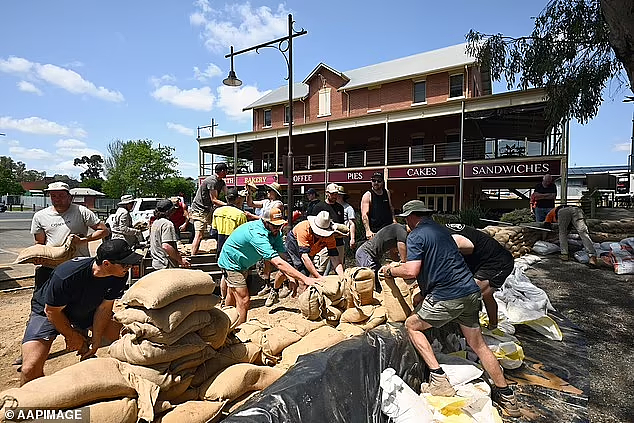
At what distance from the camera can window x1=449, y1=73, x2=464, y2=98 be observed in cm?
2069

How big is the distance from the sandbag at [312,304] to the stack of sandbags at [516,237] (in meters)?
6.52

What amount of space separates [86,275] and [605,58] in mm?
11132

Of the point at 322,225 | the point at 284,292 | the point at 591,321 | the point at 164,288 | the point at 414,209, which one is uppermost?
the point at 414,209

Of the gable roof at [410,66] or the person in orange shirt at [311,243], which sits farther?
the gable roof at [410,66]

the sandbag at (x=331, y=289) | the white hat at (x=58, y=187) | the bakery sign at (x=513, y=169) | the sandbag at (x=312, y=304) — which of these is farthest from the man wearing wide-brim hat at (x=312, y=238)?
the bakery sign at (x=513, y=169)

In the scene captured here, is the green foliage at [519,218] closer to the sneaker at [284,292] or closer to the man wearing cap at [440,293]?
the sneaker at [284,292]

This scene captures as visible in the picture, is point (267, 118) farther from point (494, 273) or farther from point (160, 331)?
point (160, 331)

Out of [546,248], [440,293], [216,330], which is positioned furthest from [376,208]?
[546,248]

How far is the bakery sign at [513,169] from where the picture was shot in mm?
14680

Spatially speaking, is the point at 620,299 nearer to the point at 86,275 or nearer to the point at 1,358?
the point at 86,275

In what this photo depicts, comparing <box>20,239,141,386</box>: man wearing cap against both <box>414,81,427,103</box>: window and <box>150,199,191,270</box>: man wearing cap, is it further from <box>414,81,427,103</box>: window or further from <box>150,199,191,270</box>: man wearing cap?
<box>414,81,427,103</box>: window

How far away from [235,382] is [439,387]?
158 cm

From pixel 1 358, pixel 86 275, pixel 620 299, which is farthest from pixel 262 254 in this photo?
pixel 620 299

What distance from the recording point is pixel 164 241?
520 centimetres
